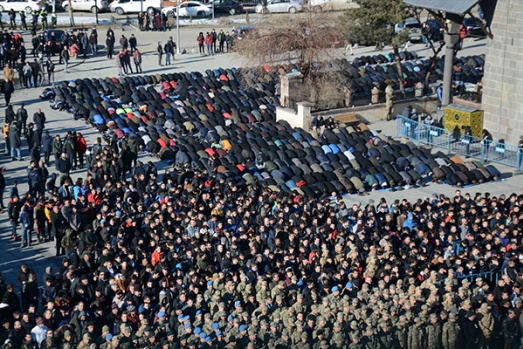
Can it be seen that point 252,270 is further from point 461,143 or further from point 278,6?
point 278,6

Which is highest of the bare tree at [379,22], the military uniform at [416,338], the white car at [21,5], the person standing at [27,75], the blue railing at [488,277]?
the bare tree at [379,22]

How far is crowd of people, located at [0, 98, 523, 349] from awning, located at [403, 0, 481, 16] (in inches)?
368

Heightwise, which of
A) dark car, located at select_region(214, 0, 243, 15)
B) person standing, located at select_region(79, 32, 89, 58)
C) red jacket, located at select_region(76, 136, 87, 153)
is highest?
→ dark car, located at select_region(214, 0, 243, 15)

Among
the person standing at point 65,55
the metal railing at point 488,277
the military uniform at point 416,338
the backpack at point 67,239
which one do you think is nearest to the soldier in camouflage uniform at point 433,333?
the military uniform at point 416,338

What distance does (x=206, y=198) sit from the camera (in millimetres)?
25891

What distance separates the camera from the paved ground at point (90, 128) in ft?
82.0

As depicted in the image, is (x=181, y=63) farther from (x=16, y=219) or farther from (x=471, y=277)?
(x=471, y=277)

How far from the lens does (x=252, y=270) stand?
21469 mm

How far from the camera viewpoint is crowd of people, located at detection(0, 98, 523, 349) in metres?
18.6

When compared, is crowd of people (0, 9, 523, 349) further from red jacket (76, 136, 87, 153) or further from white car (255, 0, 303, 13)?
white car (255, 0, 303, 13)

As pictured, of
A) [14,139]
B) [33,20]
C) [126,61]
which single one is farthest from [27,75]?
[33,20]

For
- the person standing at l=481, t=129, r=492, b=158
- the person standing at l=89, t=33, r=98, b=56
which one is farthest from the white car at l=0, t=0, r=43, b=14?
the person standing at l=481, t=129, r=492, b=158

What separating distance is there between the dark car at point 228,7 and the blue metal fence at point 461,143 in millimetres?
24044

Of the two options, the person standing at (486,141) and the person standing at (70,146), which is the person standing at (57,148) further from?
the person standing at (486,141)
